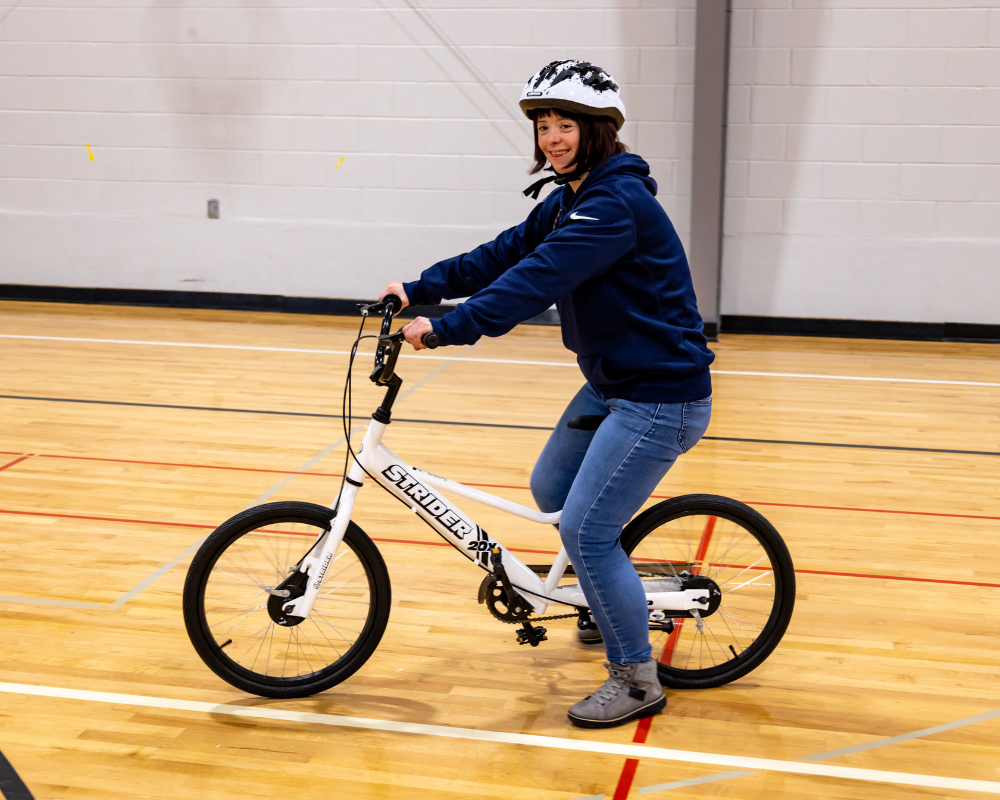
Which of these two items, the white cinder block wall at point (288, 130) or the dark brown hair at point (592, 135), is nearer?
the dark brown hair at point (592, 135)

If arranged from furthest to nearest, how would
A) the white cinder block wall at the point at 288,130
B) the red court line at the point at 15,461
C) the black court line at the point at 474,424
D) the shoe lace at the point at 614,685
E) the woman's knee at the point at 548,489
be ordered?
the white cinder block wall at the point at 288,130, the black court line at the point at 474,424, the red court line at the point at 15,461, the woman's knee at the point at 548,489, the shoe lace at the point at 614,685

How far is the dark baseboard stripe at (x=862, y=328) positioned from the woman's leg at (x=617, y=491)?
15.3ft

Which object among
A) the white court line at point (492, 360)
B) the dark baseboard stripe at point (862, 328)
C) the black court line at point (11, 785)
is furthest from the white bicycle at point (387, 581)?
the dark baseboard stripe at point (862, 328)

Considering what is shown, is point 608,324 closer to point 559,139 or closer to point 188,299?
point 559,139

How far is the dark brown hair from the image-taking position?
205cm

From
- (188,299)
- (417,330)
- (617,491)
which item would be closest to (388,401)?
(417,330)

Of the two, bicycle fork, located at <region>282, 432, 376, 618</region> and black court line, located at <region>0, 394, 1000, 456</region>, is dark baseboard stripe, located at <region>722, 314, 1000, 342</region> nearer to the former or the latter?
black court line, located at <region>0, 394, 1000, 456</region>

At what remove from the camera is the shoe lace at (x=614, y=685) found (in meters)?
2.25

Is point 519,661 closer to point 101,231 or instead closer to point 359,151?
point 359,151

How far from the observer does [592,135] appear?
2062 mm

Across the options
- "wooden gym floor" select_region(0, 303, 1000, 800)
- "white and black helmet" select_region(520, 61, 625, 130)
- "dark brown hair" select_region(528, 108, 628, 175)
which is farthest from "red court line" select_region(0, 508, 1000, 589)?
"white and black helmet" select_region(520, 61, 625, 130)

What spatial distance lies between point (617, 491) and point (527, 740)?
59 cm

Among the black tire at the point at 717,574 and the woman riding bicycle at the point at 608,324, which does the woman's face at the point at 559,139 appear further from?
the black tire at the point at 717,574

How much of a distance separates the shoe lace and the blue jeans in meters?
0.02
